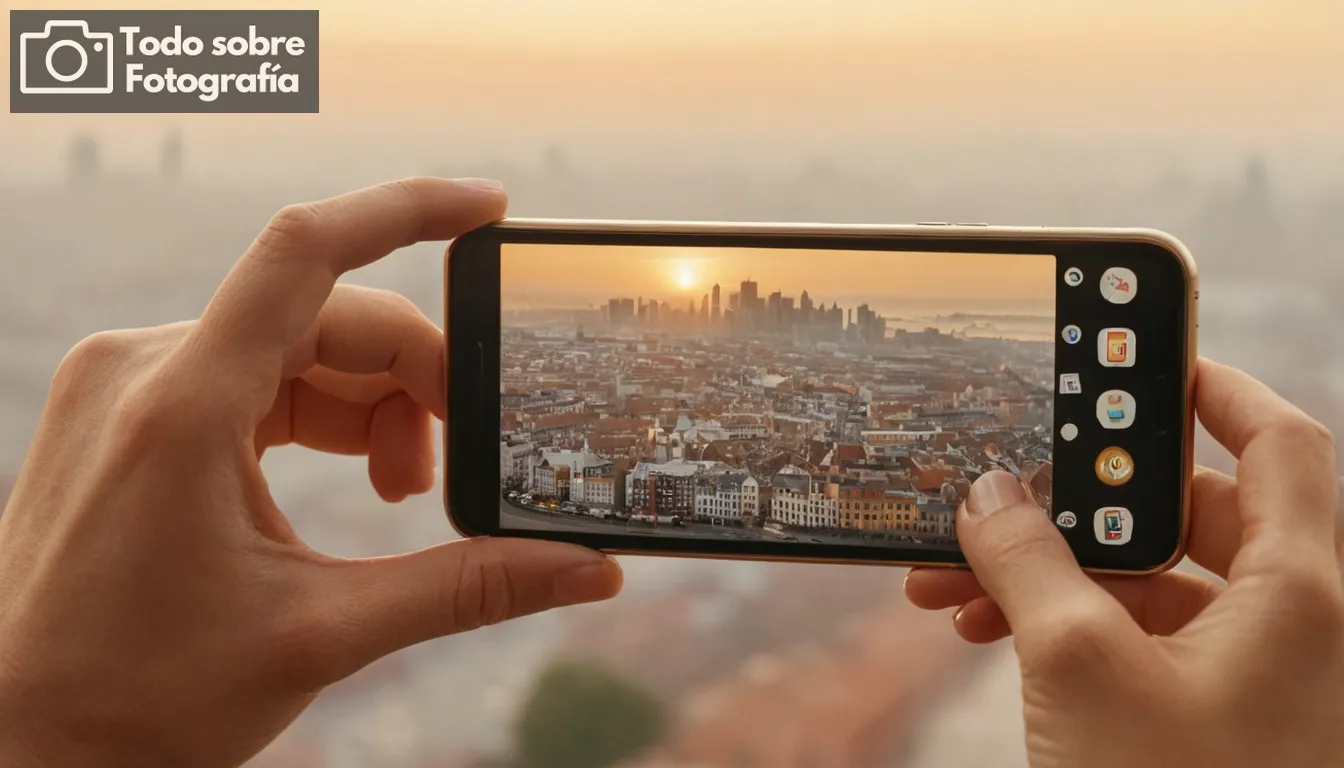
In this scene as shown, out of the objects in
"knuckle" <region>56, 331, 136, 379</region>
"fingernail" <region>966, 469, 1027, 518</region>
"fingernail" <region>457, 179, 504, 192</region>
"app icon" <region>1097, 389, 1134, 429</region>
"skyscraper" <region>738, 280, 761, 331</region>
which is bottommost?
"fingernail" <region>966, 469, 1027, 518</region>

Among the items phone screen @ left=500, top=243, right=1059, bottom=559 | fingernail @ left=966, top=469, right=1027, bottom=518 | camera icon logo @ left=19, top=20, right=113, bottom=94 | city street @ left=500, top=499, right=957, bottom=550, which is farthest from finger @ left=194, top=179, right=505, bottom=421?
camera icon logo @ left=19, top=20, right=113, bottom=94

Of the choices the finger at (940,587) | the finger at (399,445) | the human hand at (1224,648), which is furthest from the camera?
the finger at (399,445)

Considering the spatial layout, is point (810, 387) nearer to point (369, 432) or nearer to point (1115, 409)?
point (1115, 409)

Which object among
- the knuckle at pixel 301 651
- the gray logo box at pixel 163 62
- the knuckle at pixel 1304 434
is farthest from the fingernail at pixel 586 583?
the gray logo box at pixel 163 62

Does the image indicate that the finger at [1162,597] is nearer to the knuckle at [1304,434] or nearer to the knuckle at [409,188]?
the knuckle at [1304,434]

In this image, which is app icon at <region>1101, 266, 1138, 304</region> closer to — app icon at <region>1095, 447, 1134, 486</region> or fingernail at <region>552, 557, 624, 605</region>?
app icon at <region>1095, 447, 1134, 486</region>

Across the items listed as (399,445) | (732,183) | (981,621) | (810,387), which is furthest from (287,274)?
(981,621)
